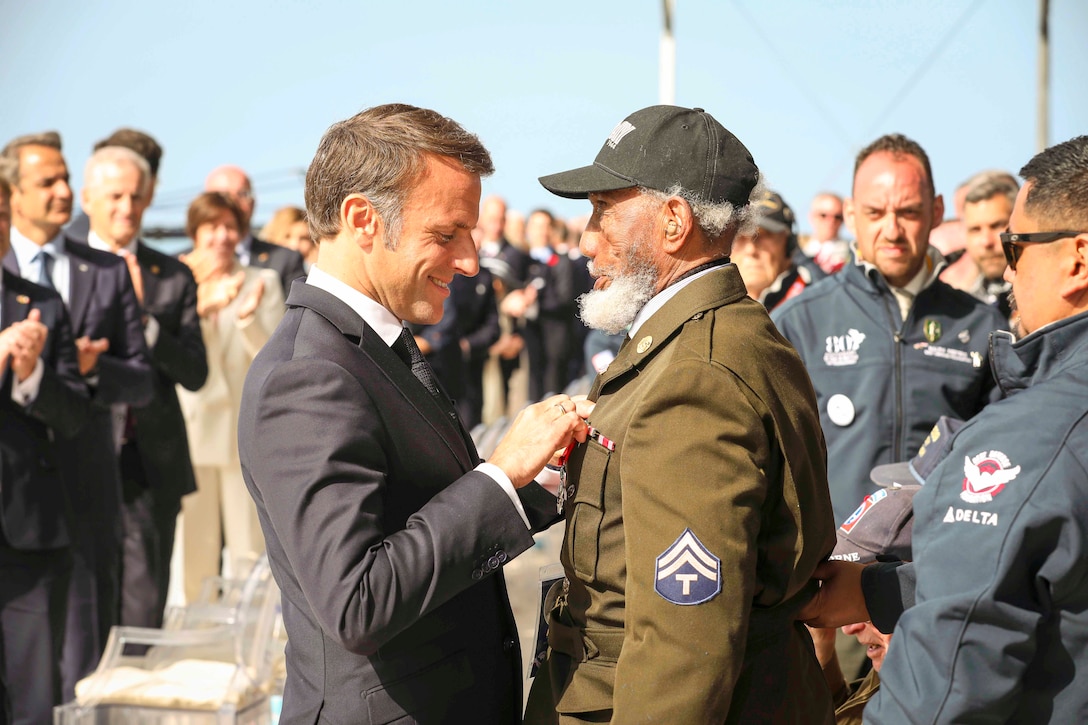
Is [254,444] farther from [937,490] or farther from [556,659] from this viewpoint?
[937,490]

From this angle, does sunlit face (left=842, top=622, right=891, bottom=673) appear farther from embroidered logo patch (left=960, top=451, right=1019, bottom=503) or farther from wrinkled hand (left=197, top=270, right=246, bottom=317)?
wrinkled hand (left=197, top=270, right=246, bottom=317)

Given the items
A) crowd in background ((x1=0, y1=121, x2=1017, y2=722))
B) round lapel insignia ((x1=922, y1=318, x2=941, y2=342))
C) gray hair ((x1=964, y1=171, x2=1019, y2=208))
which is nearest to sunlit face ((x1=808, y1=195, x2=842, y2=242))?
crowd in background ((x1=0, y1=121, x2=1017, y2=722))

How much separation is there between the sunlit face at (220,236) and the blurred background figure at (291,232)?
207 cm

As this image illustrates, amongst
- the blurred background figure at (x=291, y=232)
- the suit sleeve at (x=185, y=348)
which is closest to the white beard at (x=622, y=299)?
the suit sleeve at (x=185, y=348)

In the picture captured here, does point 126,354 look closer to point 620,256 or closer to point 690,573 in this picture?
point 620,256

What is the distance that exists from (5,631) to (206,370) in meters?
1.94

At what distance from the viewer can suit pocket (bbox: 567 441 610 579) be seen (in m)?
2.08

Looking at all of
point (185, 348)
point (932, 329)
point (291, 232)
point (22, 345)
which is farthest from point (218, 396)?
point (932, 329)

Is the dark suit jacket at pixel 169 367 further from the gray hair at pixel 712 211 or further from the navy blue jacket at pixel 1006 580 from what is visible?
the navy blue jacket at pixel 1006 580

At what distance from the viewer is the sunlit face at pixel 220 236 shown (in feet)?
21.9

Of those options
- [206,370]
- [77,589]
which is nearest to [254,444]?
[77,589]

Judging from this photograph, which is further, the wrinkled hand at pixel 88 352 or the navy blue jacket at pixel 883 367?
the wrinkled hand at pixel 88 352

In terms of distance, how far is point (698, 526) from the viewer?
73.4 inches

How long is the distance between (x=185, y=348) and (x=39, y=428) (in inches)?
56.6
